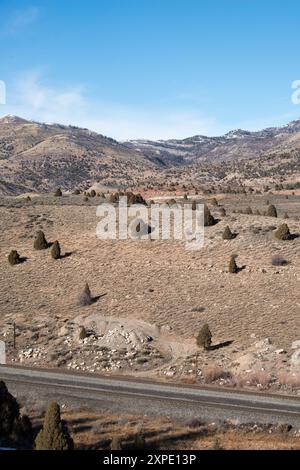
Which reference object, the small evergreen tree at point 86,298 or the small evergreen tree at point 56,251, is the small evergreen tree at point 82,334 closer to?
the small evergreen tree at point 86,298

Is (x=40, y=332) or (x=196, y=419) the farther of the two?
(x=40, y=332)

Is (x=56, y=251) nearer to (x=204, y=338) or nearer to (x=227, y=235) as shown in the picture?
(x=227, y=235)

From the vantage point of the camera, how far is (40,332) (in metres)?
37.5

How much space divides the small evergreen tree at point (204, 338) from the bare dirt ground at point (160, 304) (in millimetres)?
630

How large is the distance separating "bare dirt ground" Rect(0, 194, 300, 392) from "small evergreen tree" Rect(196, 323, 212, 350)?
0.63m

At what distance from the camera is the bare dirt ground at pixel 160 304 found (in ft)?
105

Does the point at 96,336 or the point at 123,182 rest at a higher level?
the point at 123,182

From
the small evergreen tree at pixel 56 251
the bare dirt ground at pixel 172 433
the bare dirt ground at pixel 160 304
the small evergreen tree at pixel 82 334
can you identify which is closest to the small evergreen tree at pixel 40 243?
the bare dirt ground at pixel 160 304

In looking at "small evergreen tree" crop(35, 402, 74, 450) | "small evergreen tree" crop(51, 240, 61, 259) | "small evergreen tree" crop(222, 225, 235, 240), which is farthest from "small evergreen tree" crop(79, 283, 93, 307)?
"small evergreen tree" crop(35, 402, 74, 450)

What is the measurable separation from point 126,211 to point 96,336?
86.2 feet
